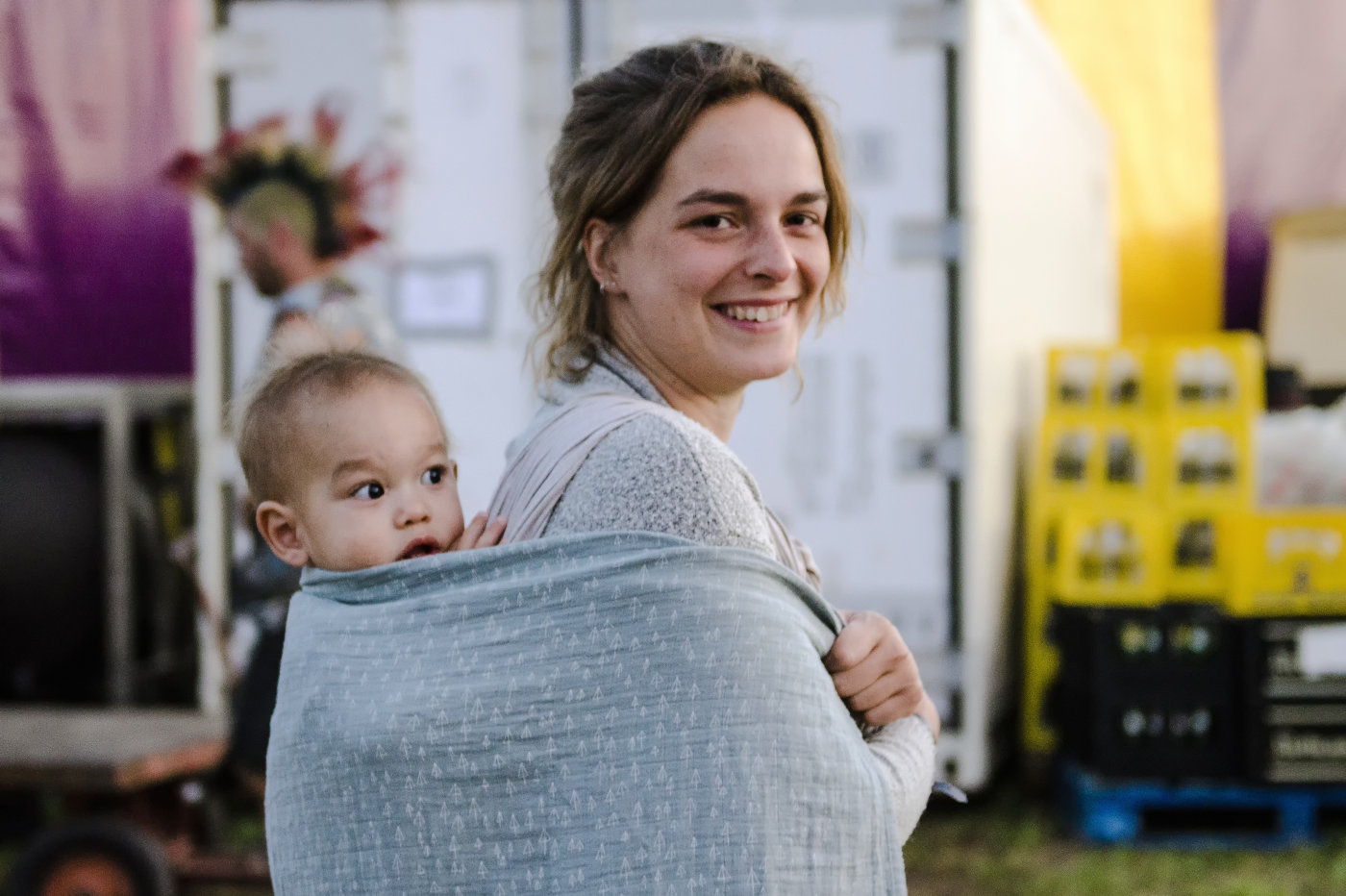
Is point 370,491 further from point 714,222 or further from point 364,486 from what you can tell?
point 714,222

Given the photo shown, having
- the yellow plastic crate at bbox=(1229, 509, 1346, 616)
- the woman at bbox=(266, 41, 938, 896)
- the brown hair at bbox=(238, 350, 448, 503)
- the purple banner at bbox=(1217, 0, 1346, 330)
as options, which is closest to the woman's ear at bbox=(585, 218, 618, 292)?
the woman at bbox=(266, 41, 938, 896)

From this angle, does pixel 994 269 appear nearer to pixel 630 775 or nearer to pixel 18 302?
pixel 630 775

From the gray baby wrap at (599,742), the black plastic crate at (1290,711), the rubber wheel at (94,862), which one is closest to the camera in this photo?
the gray baby wrap at (599,742)

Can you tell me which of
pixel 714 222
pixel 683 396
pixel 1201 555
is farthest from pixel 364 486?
pixel 1201 555

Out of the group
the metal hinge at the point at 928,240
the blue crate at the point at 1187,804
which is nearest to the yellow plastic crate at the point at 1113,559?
the blue crate at the point at 1187,804

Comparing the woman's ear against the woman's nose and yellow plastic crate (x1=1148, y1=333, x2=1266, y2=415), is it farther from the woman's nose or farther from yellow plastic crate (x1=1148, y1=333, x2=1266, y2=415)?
yellow plastic crate (x1=1148, y1=333, x2=1266, y2=415)

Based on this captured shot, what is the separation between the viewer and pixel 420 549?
1.43 m

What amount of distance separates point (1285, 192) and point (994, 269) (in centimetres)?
508

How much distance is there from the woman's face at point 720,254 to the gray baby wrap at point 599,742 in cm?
35

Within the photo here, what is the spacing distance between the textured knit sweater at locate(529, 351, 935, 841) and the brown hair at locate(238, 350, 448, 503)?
0.33 meters

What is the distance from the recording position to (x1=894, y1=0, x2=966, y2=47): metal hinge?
4.37 metres

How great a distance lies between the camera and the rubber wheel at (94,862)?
11.8 ft

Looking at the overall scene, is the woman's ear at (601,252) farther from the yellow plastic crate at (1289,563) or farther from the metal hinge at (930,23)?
the yellow plastic crate at (1289,563)

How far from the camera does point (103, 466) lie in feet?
16.2
